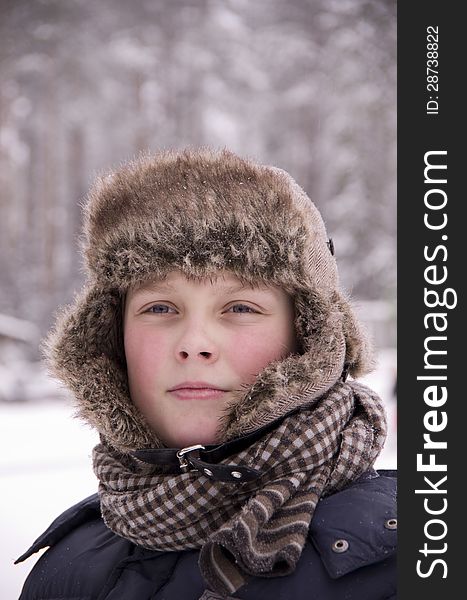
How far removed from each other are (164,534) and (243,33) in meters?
6.55

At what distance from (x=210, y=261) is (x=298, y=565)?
436 mm

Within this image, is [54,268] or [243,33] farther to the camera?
[54,268]

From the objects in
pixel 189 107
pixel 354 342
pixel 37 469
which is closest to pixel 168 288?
pixel 354 342

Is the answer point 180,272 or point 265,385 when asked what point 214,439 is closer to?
point 265,385

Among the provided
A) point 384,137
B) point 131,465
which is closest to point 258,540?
point 131,465

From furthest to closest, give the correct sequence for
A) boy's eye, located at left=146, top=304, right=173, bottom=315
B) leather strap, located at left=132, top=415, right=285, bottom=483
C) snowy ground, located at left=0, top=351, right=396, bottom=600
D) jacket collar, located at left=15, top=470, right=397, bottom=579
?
1. snowy ground, located at left=0, top=351, right=396, bottom=600
2. boy's eye, located at left=146, top=304, right=173, bottom=315
3. leather strap, located at left=132, top=415, right=285, bottom=483
4. jacket collar, located at left=15, top=470, right=397, bottom=579

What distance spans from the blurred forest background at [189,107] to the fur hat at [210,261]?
17.8ft

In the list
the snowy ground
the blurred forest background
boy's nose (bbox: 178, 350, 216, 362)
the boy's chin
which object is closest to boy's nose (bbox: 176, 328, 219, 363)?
boy's nose (bbox: 178, 350, 216, 362)

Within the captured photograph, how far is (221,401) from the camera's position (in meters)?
1.09

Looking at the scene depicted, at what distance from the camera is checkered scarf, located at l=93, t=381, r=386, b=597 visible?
3.10 ft

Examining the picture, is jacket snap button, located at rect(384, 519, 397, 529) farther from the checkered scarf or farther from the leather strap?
the leather strap

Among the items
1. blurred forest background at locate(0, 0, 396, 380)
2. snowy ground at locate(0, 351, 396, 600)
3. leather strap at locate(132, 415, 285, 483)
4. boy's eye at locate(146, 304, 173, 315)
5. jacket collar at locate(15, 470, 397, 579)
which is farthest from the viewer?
blurred forest background at locate(0, 0, 396, 380)

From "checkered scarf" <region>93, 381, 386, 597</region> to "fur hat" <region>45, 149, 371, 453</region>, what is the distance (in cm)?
4

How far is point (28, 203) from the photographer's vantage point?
8.17 m
